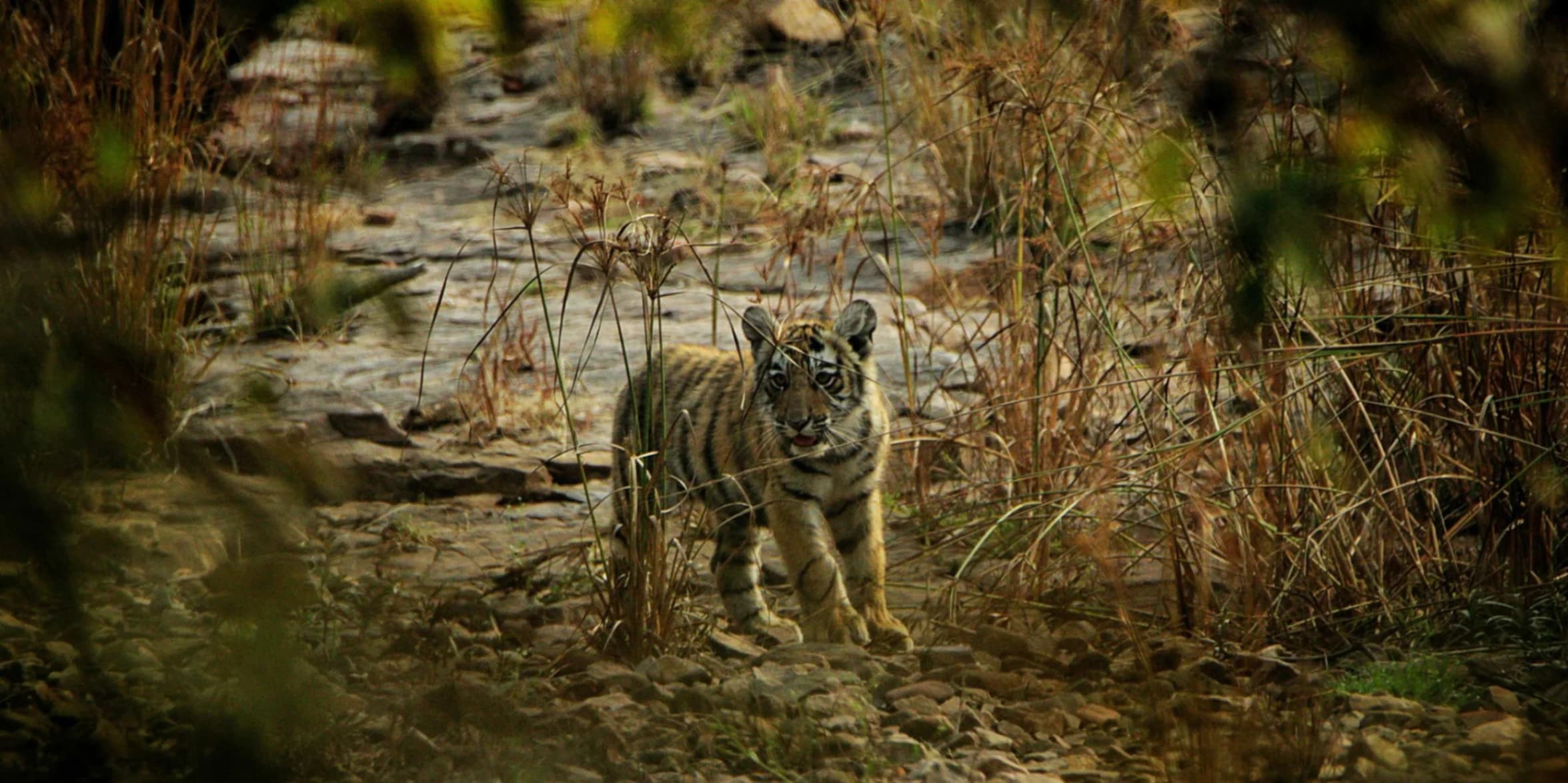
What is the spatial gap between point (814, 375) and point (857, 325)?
0.79 ft

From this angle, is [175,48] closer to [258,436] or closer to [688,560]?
[688,560]

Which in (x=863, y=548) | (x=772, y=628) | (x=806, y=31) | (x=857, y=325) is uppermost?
(x=806, y=31)

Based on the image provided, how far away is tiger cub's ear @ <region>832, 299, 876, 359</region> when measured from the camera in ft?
15.5

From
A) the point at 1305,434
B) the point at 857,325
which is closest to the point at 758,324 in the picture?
the point at 857,325

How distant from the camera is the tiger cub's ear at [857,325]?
4715 millimetres

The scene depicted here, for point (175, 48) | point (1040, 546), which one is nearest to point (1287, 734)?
point (1040, 546)

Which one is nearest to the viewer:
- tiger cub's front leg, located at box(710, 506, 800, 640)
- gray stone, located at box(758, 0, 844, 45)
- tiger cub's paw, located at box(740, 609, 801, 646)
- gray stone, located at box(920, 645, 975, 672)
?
gray stone, located at box(920, 645, 975, 672)

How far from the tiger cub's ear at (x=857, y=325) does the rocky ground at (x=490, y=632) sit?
36cm

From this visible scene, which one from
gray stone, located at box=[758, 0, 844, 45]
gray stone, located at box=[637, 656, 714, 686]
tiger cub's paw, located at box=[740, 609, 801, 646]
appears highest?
gray stone, located at box=[758, 0, 844, 45]

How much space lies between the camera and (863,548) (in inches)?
177

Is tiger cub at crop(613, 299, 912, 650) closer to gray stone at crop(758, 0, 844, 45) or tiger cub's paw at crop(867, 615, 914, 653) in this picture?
tiger cub's paw at crop(867, 615, 914, 653)

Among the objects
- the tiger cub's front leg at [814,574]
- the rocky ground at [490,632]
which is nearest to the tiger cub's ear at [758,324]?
the rocky ground at [490,632]

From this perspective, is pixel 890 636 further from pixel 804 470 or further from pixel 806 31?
pixel 806 31

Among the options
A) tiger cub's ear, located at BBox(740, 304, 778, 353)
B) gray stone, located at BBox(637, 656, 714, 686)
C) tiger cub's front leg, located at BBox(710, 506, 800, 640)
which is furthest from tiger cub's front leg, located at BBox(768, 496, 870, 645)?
gray stone, located at BBox(637, 656, 714, 686)
